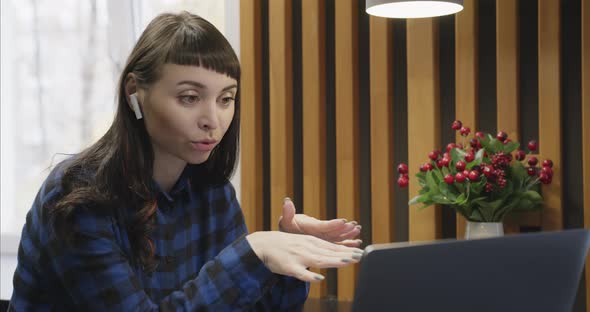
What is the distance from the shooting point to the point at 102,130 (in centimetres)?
355

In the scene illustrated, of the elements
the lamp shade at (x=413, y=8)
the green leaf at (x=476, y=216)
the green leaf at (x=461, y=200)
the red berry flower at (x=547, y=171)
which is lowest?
the green leaf at (x=476, y=216)

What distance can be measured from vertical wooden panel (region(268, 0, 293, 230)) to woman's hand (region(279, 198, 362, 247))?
1.69 metres

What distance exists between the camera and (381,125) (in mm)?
2695

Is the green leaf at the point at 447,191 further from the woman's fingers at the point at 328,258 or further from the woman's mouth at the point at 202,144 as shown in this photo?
the woman's fingers at the point at 328,258

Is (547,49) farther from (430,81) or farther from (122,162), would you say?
(122,162)

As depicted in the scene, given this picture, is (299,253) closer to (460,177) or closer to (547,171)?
(460,177)

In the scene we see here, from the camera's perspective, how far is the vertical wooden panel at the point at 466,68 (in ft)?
8.32

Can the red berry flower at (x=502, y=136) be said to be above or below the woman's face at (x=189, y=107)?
below

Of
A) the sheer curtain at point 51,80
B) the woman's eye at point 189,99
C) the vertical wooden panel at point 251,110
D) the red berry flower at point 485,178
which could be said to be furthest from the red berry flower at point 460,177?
the sheer curtain at point 51,80

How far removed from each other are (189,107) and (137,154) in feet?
0.39

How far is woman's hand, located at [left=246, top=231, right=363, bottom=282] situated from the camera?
2.75ft

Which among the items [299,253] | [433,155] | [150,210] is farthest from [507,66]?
[299,253]

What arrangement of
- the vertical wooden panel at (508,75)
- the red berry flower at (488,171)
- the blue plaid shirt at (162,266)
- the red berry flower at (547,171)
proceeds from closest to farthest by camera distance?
the blue plaid shirt at (162,266), the red berry flower at (488,171), the red berry flower at (547,171), the vertical wooden panel at (508,75)

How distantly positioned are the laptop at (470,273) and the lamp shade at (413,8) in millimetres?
1507
